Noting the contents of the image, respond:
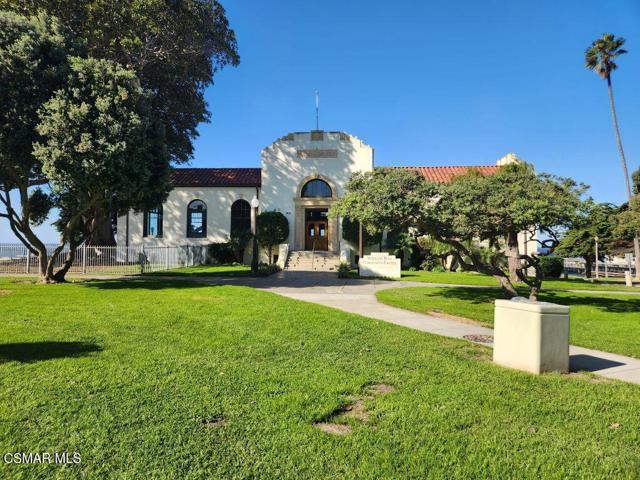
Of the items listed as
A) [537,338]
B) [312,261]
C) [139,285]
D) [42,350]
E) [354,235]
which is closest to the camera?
[537,338]

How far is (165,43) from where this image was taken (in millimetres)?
20188

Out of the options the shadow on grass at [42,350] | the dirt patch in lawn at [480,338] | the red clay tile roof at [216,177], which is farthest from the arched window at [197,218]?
the dirt patch in lawn at [480,338]

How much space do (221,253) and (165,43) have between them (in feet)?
44.1

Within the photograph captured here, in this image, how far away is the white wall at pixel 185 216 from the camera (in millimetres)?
29859

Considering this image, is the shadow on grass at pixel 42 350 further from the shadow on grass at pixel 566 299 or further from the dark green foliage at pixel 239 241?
the dark green foliage at pixel 239 241

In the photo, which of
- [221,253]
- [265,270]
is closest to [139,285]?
[265,270]

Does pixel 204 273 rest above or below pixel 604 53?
below

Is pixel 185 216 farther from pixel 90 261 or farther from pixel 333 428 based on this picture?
pixel 333 428

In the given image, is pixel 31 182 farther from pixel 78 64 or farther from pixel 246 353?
pixel 246 353

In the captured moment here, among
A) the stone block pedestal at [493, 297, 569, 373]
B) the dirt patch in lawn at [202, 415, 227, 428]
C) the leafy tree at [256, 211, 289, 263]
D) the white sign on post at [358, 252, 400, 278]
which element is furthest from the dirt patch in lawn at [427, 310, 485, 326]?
the leafy tree at [256, 211, 289, 263]

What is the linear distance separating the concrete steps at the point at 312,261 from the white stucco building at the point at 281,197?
150 centimetres

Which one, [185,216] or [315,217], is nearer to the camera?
[315,217]

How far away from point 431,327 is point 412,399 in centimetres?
433

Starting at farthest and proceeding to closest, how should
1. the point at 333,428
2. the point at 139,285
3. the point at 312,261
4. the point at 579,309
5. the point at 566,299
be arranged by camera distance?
1. the point at 312,261
2. the point at 139,285
3. the point at 566,299
4. the point at 579,309
5. the point at 333,428
